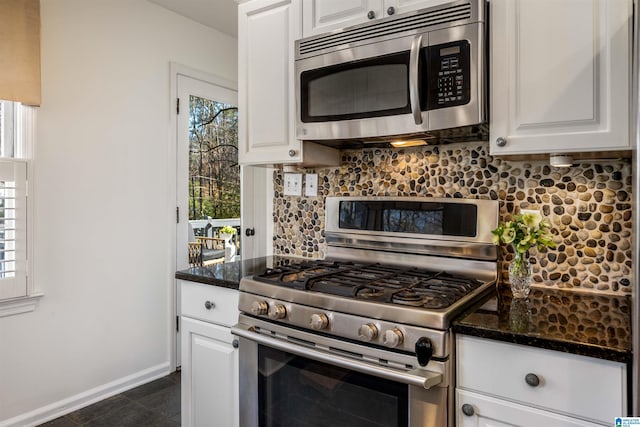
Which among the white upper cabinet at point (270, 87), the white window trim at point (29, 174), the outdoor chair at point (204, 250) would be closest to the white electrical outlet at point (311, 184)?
the white upper cabinet at point (270, 87)

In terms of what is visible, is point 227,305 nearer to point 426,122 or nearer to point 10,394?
point 426,122

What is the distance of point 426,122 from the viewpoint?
146cm

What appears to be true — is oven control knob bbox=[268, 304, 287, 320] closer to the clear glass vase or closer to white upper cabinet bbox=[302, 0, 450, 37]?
the clear glass vase

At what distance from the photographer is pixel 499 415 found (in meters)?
1.12

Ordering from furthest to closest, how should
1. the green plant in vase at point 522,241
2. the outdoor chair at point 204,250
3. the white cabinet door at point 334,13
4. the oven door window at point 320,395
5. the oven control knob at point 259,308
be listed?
the outdoor chair at point 204,250 → the white cabinet door at point 334,13 → the oven control knob at point 259,308 → the green plant in vase at point 522,241 → the oven door window at point 320,395

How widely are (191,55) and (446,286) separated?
107 inches

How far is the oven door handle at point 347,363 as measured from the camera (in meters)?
1.13

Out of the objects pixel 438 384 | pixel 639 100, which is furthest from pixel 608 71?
pixel 438 384

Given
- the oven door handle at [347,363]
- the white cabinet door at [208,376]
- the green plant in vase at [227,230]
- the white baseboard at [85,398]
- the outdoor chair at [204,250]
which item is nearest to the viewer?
the oven door handle at [347,363]

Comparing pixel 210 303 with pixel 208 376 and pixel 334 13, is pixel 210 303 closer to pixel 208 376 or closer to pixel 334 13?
pixel 208 376

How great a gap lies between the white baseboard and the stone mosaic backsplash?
2.00 meters

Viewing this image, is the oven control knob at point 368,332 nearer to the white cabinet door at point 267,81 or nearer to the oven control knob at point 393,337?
the oven control knob at point 393,337

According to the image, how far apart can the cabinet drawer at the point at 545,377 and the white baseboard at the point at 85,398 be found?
2.36 meters

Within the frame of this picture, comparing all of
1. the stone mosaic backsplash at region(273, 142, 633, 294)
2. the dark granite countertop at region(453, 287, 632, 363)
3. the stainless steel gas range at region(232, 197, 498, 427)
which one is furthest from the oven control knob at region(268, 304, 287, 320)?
the stone mosaic backsplash at region(273, 142, 633, 294)
